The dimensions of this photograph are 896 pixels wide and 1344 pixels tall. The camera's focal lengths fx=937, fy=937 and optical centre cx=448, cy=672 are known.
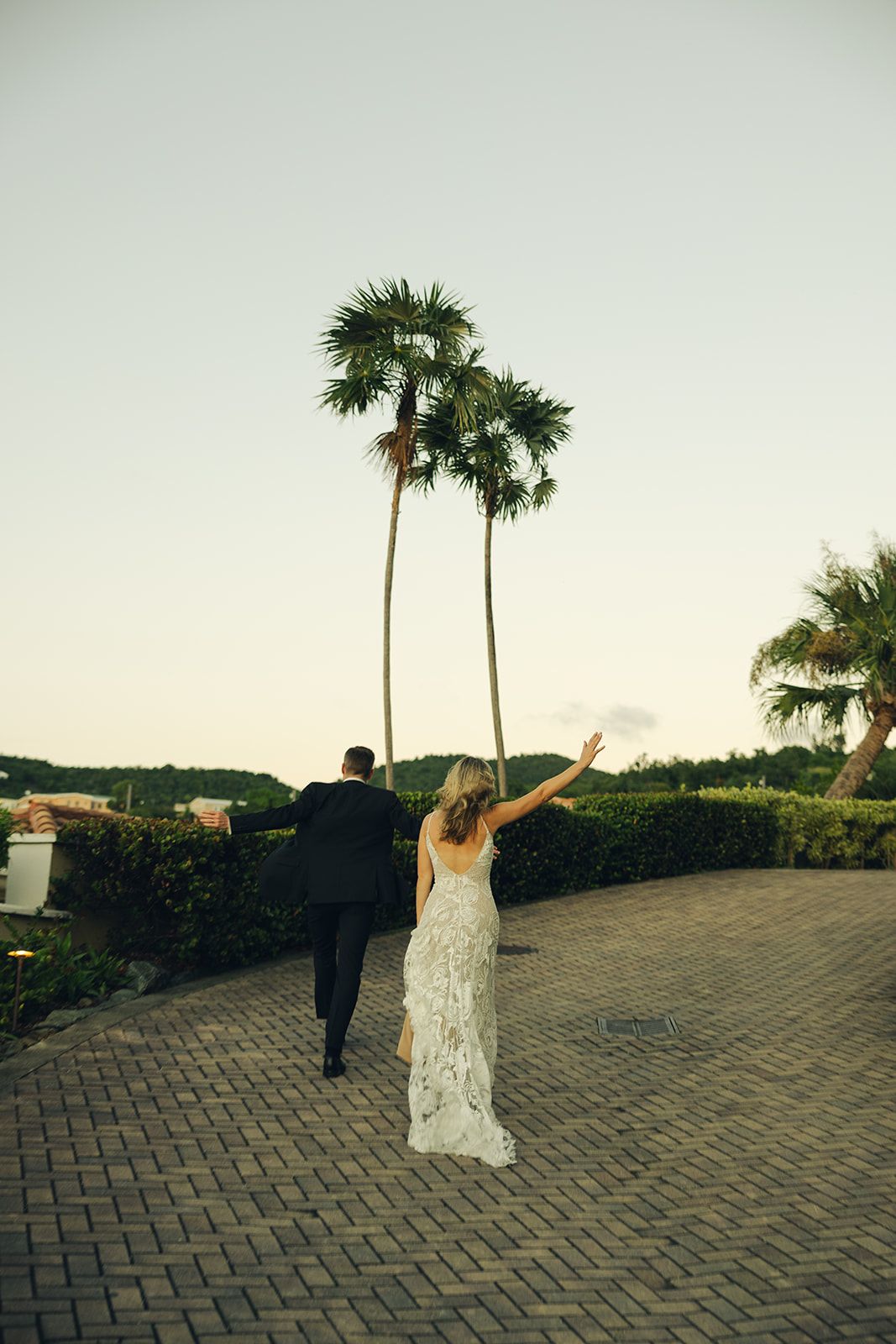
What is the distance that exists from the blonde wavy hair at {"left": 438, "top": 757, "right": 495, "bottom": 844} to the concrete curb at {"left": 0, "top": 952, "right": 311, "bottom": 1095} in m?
3.03

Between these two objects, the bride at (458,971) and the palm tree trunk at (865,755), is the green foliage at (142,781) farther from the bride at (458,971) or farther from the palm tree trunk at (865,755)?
the bride at (458,971)

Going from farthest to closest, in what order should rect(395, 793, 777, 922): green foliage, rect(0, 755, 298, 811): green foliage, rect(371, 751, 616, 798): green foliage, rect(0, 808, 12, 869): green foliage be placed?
rect(0, 755, 298, 811): green foliage
rect(371, 751, 616, 798): green foliage
rect(395, 793, 777, 922): green foliage
rect(0, 808, 12, 869): green foliage

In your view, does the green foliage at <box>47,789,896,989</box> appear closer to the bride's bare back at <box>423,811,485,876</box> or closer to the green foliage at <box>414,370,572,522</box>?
the bride's bare back at <box>423,811,485,876</box>

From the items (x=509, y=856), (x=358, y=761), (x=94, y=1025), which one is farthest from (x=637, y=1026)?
(x=509, y=856)

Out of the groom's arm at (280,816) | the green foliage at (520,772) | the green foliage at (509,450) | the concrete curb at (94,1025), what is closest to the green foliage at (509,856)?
the concrete curb at (94,1025)

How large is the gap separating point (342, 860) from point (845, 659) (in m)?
19.6

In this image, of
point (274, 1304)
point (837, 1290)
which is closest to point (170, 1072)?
point (274, 1304)

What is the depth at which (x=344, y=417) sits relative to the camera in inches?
674

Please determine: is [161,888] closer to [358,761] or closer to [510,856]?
[358,761]

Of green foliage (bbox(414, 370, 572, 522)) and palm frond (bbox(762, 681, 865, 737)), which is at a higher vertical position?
green foliage (bbox(414, 370, 572, 522))

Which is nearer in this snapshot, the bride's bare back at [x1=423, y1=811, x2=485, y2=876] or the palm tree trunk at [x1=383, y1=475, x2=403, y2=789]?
the bride's bare back at [x1=423, y1=811, x2=485, y2=876]

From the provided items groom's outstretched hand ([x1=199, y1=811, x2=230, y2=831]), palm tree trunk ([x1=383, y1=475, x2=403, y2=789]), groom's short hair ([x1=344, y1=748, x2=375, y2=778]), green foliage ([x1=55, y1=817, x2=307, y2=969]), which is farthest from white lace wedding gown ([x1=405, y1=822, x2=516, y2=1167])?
palm tree trunk ([x1=383, y1=475, x2=403, y2=789])

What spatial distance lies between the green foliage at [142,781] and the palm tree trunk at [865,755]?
35.0 meters

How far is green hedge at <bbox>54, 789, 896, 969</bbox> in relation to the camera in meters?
8.52
